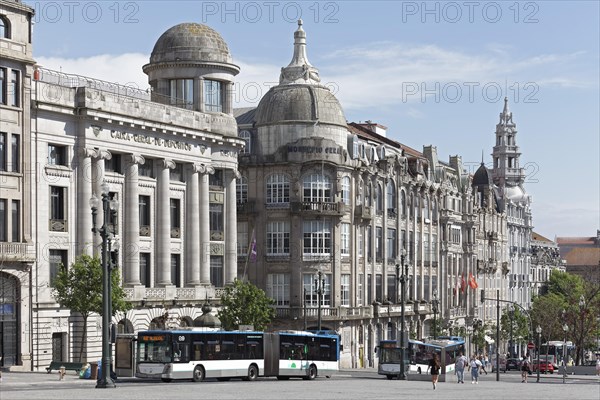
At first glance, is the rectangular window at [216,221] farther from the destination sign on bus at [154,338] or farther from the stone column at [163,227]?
the destination sign on bus at [154,338]

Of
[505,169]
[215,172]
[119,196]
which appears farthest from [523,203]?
[119,196]

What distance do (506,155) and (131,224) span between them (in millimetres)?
110153

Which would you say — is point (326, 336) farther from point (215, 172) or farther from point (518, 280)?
point (518, 280)

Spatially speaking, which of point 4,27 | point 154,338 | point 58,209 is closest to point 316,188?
point 58,209

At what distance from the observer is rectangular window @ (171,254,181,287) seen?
83.8 meters

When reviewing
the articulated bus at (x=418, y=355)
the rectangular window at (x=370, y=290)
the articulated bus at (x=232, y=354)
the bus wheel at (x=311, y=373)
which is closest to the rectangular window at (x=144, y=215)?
the articulated bus at (x=232, y=354)

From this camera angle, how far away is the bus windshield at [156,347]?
60.5 m

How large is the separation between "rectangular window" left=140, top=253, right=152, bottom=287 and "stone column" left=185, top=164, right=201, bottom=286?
14.2 feet

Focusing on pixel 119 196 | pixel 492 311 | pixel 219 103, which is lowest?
pixel 492 311

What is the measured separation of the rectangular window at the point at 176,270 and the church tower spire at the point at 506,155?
102m

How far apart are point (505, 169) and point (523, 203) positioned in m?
5.43

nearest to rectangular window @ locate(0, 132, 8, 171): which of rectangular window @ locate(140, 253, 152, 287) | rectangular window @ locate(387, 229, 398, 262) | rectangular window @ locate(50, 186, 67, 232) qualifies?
rectangular window @ locate(50, 186, 67, 232)

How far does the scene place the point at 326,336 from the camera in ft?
237

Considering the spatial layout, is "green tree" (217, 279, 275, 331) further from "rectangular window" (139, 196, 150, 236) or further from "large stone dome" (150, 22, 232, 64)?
"large stone dome" (150, 22, 232, 64)
